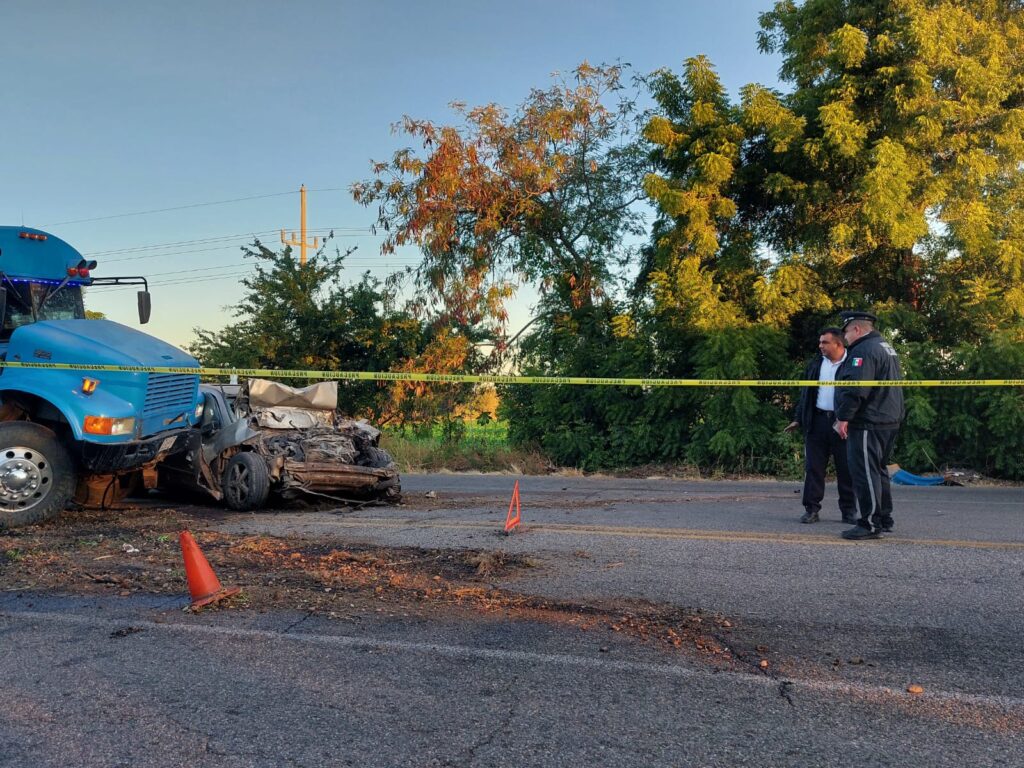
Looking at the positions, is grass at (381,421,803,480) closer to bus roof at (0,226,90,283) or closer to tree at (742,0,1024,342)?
tree at (742,0,1024,342)

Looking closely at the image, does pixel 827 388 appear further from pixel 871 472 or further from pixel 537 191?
pixel 537 191

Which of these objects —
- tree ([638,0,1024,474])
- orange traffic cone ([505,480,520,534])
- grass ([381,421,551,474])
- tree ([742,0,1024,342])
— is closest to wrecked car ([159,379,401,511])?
orange traffic cone ([505,480,520,534])

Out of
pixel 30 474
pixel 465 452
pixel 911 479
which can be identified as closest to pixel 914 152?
pixel 911 479

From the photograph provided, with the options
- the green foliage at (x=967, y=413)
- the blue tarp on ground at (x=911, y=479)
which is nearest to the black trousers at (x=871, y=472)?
the blue tarp on ground at (x=911, y=479)

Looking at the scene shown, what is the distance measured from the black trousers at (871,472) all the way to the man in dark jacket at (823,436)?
821mm

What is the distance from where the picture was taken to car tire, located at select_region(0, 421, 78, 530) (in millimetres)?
8180

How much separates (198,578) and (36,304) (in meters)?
5.47

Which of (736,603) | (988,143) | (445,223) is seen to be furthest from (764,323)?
(736,603)

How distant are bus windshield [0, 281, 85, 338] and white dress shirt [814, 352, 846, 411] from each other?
7.93 m

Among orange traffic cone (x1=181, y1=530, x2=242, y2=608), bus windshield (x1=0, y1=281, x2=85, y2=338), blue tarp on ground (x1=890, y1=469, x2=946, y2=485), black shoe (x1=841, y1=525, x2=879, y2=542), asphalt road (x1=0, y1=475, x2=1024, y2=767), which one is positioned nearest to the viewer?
asphalt road (x1=0, y1=475, x2=1024, y2=767)

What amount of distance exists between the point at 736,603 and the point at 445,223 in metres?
16.2

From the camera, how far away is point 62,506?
848 centimetres

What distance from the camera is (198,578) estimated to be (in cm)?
532

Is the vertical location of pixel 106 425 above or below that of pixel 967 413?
above
